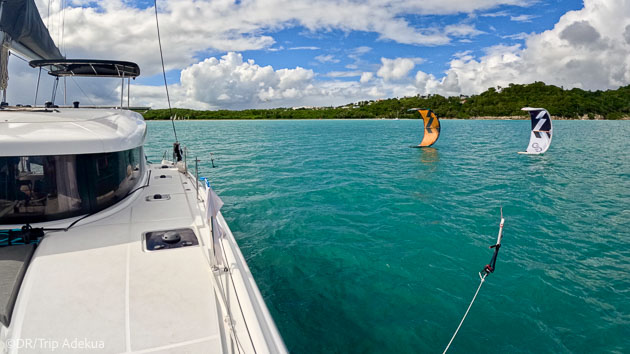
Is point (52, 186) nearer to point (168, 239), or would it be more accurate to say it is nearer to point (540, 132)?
point (168, 239)

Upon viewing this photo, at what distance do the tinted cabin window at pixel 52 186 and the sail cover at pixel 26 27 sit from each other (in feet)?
18.7

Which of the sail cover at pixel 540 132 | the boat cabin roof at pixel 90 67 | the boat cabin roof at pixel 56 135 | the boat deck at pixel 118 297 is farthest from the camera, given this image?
the sail cover at pixel 540 132

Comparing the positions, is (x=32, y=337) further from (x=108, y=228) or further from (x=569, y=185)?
(x=569, y=185)

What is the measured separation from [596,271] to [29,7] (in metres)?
16.3

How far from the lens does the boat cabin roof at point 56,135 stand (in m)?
4.46

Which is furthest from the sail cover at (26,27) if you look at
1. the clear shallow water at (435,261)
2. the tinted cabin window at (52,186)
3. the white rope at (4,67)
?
the clear shallow water at (435,261)

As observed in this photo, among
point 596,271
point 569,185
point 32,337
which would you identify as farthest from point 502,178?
point 32,337

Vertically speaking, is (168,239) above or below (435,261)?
above

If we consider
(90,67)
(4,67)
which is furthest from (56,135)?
(4,67)

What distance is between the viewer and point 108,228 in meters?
4.95

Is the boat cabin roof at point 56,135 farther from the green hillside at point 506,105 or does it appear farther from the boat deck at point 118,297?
the green hillside at point 506,105

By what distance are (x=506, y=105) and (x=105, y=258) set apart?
19440 centimetres

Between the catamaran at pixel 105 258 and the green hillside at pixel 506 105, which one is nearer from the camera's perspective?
the catamaran at pixel 105 258

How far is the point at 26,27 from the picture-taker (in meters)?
8.41
